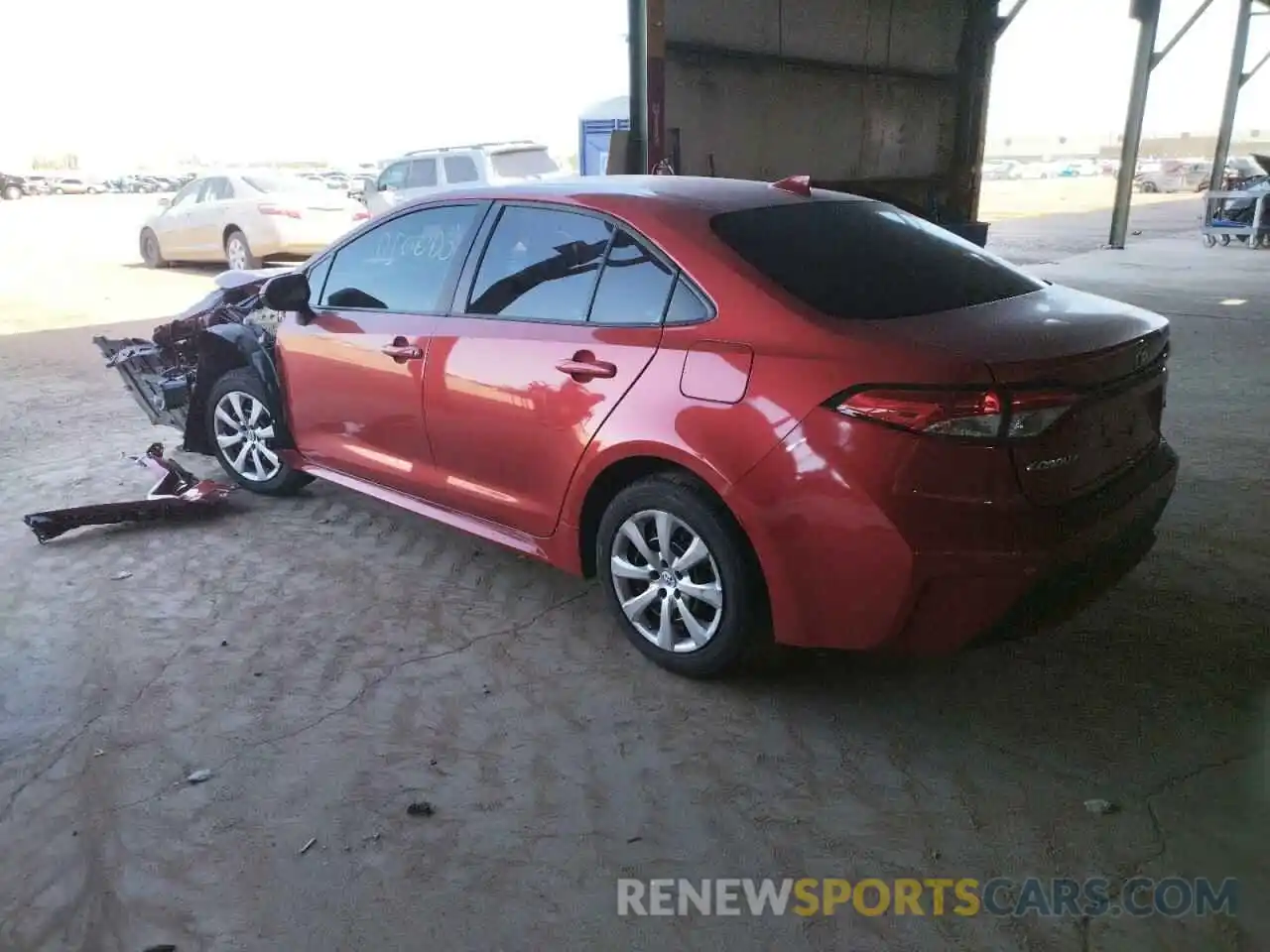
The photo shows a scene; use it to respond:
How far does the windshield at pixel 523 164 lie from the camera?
46.5 ft

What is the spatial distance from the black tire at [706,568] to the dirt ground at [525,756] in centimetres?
12

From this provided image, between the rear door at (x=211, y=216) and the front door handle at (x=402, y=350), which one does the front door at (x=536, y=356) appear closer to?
the front door handle at (x=402, y=350)

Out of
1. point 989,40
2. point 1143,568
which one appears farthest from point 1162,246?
point 1143,568

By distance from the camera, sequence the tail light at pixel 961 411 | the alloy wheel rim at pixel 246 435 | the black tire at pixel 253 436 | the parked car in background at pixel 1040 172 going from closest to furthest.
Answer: the tail light at pixel 961 411 < the black tire at pixel 253 436 < the alloy wheel rim at pixel 246 435 < the parked car in background at pixel 1040 172

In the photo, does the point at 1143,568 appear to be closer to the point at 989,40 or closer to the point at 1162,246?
the point at 989,40

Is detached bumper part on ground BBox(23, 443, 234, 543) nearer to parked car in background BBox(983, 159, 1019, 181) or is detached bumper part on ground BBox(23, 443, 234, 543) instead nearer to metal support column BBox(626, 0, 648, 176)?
metal support column BBox(626, 0, 648, 176)

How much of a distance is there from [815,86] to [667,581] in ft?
26.3

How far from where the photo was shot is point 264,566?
13.5ft

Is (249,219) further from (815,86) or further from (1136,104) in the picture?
(1136,104)

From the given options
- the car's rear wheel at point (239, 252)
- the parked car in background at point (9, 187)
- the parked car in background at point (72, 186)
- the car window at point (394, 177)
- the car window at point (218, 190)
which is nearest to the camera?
the car's rear wheel at point (239, 252)

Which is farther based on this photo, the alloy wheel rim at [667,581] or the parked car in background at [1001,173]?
the parked car in background at [1001,173]

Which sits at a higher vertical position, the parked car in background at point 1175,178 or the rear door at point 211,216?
the rear door at point 211,216

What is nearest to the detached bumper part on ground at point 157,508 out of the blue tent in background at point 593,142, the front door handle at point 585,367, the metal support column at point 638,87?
the front door handle at point 585,367

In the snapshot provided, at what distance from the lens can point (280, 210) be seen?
42.7ft
